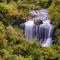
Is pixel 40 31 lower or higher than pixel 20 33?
lower

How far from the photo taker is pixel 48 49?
17.4 meters

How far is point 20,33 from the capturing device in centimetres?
1936

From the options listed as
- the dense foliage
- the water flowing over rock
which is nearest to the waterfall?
the water flowing over rock

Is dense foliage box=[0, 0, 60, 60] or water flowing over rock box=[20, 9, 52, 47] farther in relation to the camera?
water flowing over rock box=[20, 9, 52, 47]

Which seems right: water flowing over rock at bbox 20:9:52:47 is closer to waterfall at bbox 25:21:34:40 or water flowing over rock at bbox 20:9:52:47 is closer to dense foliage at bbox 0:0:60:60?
waterfall at bbox 25:21:34:40

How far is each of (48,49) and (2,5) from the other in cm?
520

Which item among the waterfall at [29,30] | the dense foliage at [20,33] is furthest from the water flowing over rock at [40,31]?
the dense foliage at [20,33]

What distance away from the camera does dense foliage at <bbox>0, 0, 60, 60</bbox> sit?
15516mm

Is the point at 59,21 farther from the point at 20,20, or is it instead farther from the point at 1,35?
the point at 1,35

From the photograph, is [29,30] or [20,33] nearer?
[20,33]

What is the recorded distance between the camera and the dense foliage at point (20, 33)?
50.9 ft

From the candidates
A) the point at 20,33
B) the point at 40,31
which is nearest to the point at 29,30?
the point at 40,31

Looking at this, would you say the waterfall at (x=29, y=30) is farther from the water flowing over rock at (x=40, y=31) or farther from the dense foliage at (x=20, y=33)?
the dense foliage at (x=20, y=33)

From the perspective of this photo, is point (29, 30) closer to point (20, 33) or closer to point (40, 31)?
point (40, 31)
